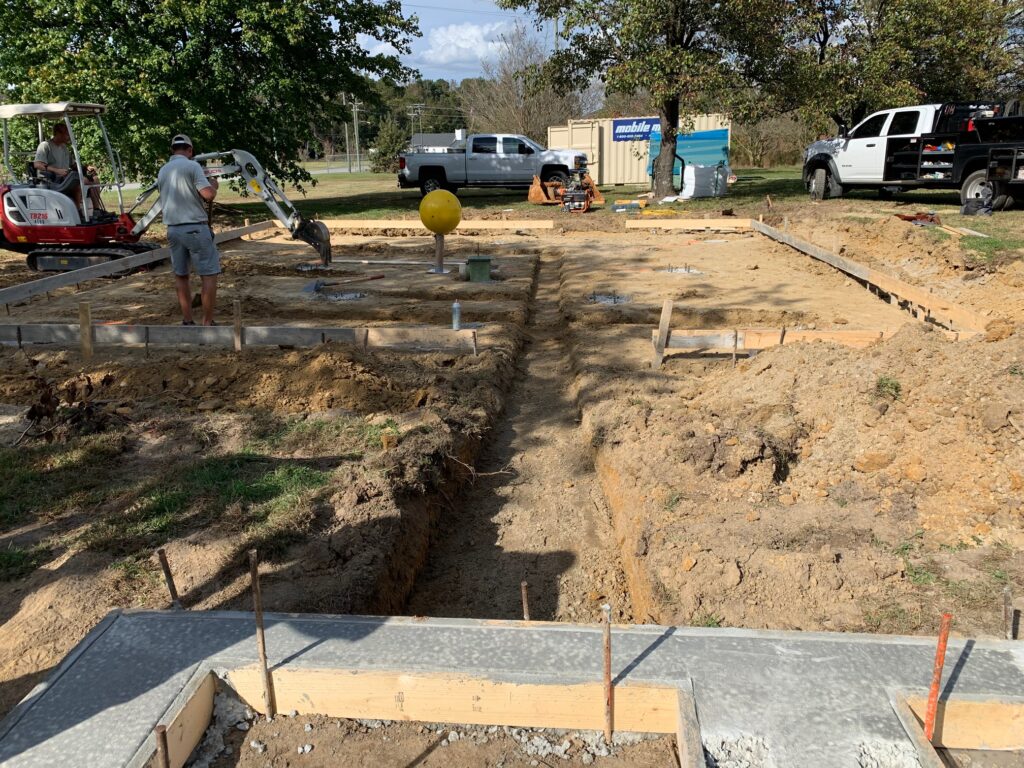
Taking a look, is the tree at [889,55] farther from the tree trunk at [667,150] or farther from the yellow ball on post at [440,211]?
the yellow ball on post at [440,211]

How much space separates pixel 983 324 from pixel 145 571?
6911 millimetres

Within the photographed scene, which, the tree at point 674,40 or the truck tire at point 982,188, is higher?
the tree at point 674,40

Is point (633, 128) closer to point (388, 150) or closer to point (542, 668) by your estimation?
point (388, 150)

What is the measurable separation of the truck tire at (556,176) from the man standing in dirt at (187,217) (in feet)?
52.3

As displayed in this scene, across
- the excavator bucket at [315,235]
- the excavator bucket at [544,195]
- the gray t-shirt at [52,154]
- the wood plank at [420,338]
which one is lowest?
the wood plank at [420,338]

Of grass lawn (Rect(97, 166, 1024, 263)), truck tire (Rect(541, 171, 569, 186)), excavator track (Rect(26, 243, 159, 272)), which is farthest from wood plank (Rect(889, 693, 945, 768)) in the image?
truck tire (Rect(541, 171, 569, 186))

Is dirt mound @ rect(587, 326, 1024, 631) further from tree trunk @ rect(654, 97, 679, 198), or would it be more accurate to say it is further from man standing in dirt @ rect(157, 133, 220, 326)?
tree trunk @ rect(654, 97, 679, 198)

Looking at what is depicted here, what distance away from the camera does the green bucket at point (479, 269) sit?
→ 10.8m

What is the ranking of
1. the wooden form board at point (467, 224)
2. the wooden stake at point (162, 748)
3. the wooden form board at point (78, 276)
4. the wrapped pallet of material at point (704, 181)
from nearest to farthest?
the wooden stake at point (162, 748) < the wooden form board at point (78, 276) < the wooden form board at point (467, 224) < the wrapped pallet of material at point (704, 181)

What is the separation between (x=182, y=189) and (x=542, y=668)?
6.31m

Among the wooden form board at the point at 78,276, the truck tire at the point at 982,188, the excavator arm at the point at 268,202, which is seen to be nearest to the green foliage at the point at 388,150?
the excavator arm at the point at 268,202

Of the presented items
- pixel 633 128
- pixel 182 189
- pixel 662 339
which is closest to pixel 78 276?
pixel 182 189

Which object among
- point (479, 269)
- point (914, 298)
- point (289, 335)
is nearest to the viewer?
point (289, 335)

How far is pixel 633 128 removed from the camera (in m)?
28.2
